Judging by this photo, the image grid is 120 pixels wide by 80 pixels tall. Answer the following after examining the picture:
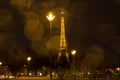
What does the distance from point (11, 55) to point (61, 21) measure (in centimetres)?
2722

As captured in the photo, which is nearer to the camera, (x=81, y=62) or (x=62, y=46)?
(x=81, y=62)

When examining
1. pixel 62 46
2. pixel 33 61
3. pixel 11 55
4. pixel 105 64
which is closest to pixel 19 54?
pixel 11 55

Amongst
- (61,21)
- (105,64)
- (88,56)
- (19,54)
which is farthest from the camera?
(61,21)

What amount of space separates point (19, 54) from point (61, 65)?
16258mm

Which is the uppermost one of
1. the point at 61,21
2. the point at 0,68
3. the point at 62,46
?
the point at 61,21

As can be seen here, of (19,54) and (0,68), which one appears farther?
(19,54)

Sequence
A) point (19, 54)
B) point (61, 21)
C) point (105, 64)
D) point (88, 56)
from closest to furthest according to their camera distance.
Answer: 1. point (105, 64)
2. point (19, 54)
3. point (88, 56)
4. point (61, 21)

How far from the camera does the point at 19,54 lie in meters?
116

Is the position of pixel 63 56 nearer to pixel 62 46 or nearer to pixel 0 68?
pixel 62 46

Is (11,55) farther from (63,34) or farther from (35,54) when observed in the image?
(63,34)

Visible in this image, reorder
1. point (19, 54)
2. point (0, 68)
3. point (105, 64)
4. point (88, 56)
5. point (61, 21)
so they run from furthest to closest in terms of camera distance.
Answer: point (61, 21), point (88, 56), point (19, 54), point (105, 64), point (0, 68)

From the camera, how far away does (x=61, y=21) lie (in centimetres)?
13275

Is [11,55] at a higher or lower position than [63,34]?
lower

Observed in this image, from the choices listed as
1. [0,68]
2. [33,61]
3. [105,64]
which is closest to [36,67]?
[33,61]
